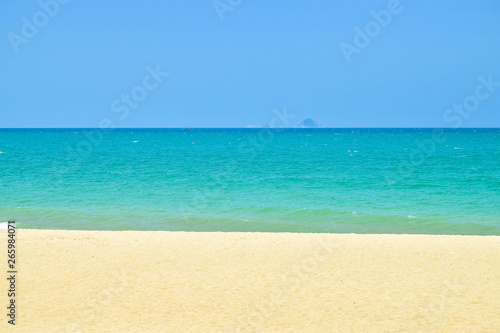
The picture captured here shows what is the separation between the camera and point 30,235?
46.2 feet

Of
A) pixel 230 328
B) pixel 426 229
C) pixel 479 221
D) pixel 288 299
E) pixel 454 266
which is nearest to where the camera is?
pixel 230 328

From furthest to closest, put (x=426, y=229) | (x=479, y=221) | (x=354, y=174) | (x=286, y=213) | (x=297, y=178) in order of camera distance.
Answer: (x=354, y=174) < (x=297, y=178) < (x=286, y=213) < (x=479, y=221) < (x=426, y=229)

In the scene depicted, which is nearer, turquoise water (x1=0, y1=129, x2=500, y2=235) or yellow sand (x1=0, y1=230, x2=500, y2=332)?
yellow sand (x1=0, y1=230, x2=500, y2=332)

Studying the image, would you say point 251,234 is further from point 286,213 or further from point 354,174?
point 354,174

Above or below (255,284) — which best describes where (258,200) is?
above

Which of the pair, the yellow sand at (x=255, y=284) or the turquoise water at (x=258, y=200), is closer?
the yellow sand at (x=255, y=284)

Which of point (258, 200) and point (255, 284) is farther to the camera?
point (258, 200)

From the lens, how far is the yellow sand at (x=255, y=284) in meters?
7.95

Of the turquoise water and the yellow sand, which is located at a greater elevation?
the turquoise water

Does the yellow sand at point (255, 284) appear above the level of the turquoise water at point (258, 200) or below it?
below

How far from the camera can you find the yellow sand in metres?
7.95

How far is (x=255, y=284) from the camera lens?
9688 millimetres

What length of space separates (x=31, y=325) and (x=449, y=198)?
843 inches

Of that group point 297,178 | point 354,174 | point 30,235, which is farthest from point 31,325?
point 354,174
